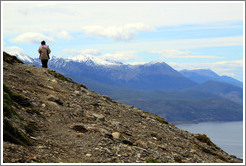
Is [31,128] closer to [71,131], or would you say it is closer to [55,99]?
[71,131]

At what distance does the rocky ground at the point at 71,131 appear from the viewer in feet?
54.3

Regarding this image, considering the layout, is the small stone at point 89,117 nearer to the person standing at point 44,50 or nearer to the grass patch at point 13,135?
the grass patch at point 13,135

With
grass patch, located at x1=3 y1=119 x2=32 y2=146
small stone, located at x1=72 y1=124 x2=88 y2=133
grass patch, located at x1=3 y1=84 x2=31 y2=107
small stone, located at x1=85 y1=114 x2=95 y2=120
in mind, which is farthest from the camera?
small stone, located at x1=85 y1=114 x2=95 y2=120

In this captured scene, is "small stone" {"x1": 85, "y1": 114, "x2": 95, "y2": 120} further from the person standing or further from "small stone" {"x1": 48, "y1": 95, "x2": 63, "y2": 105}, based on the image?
the person standing

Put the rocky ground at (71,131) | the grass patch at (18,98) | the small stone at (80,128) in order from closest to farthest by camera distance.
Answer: the rocky ground at (71,131) < the small stone at (80,128) < the grass patch at (18,98)

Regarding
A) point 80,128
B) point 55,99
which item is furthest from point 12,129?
point 55,99

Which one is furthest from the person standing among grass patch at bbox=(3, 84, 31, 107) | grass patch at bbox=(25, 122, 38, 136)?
grass patch at bbox=(25, 122, 38, 136)

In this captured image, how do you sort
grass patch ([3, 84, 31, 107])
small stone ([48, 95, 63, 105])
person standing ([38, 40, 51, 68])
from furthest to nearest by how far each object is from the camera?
1. person standing ([38, 40, 51, 68])
2. small stone ([48, 95, 63, 105])
3. grass patch ([3, 84, 31, 107])

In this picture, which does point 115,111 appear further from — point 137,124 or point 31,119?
point 31,119

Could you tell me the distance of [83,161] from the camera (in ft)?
52.8

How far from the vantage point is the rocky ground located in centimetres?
1655

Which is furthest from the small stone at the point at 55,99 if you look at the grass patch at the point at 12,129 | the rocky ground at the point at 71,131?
the grass patch at the point at 12,129

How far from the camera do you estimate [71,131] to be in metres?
20.9

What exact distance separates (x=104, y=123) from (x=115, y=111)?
5592mm
